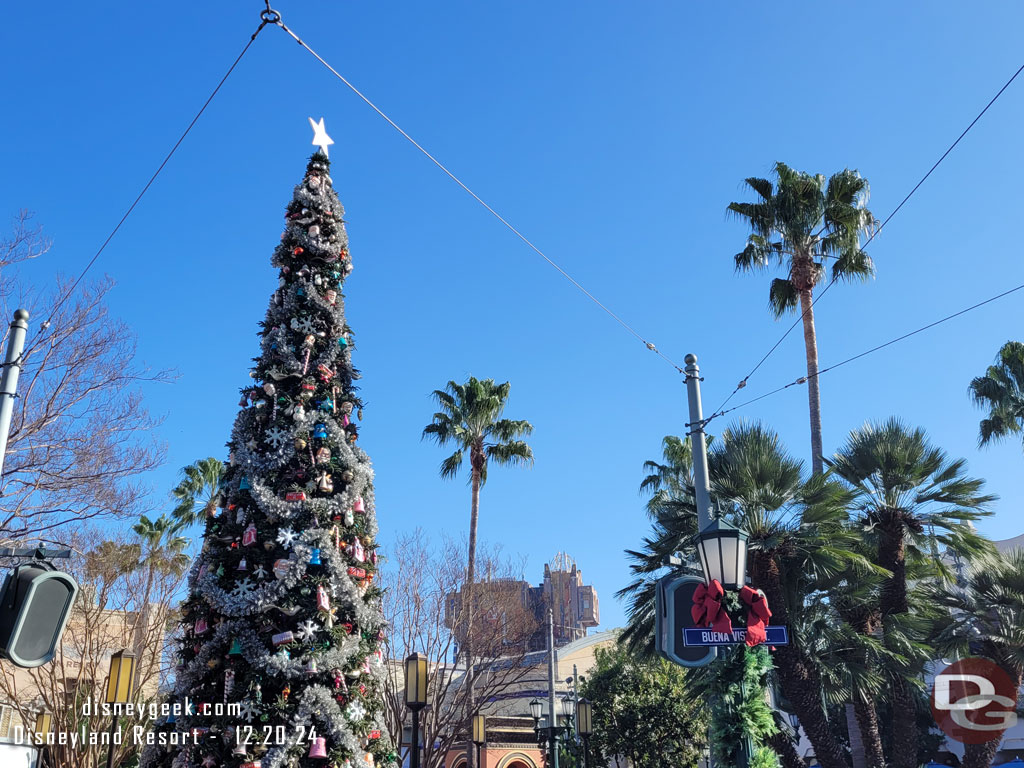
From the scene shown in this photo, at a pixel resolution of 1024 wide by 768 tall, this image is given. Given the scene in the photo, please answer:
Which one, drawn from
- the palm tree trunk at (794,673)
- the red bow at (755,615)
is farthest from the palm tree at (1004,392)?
the red bow at (755,615)

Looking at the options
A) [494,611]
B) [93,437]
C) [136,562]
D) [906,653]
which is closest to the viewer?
[93,437]

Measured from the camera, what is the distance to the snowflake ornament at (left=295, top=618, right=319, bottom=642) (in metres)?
7.85

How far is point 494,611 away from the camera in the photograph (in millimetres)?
20406

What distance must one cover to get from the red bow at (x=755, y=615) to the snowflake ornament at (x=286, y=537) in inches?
174

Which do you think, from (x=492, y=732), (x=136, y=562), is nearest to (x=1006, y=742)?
(x=492, y=732)

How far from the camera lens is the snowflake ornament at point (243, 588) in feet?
25.8

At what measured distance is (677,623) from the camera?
6.47m

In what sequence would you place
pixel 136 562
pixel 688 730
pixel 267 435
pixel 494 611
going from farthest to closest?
pixel 688 730, pixel 494 611, pixel 136 562, pixel 267 435

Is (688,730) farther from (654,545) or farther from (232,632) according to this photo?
(232,632)

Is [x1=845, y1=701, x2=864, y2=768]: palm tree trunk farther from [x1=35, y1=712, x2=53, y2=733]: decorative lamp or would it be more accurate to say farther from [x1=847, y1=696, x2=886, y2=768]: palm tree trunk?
[x1=35, y1=712, x2=53, y2=733]: decorative lamp

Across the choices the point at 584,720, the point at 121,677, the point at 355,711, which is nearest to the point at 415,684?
the point at 355,711

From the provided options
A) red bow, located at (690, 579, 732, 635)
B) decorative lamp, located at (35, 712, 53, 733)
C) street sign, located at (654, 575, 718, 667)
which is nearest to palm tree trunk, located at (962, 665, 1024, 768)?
street sign, located at (654, 575, 718, 667)

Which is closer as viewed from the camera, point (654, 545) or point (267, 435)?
point (267, 435)

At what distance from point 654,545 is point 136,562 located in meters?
12.0
